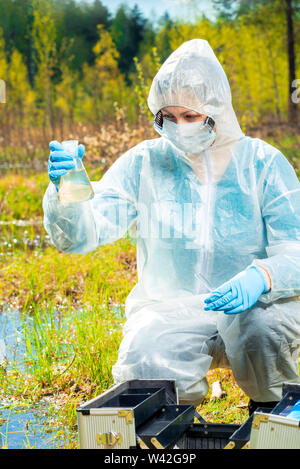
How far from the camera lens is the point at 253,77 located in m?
17.0

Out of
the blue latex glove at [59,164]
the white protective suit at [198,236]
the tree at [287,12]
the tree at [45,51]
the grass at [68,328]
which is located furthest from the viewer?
the tree at [287,12]

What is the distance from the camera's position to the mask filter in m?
1.91

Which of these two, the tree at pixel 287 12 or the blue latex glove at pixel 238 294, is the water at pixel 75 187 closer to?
the blue latex glove at pixel 238 294

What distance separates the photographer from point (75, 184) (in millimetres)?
1660

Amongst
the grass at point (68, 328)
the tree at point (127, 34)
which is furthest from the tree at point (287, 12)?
the grass at point (68, 328)

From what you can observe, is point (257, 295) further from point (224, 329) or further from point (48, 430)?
point (48, 430)

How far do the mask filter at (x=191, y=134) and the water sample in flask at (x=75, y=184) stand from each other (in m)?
0.40

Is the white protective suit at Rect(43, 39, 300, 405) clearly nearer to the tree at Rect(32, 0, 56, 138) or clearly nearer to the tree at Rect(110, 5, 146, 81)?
the tree at Rect(32, 0, 56, 138)

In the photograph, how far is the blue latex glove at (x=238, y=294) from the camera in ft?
5.40

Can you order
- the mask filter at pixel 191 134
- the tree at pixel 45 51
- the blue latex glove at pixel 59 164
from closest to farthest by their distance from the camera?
1. the blue latex glove at pixel 59 164
2. the mask filter at pixel 191 134
3. the tree at pixel 45 51

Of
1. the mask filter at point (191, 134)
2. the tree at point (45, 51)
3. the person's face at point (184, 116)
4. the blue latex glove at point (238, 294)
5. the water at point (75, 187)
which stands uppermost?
the tree at point (45, 51)

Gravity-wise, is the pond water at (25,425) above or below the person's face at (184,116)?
below

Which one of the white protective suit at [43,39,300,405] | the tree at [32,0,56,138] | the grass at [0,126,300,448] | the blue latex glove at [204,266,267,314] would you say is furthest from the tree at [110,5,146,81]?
the blue latex glove at [204,266,267,314]

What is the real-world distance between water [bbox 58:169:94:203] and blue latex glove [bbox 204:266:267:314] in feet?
1.54
